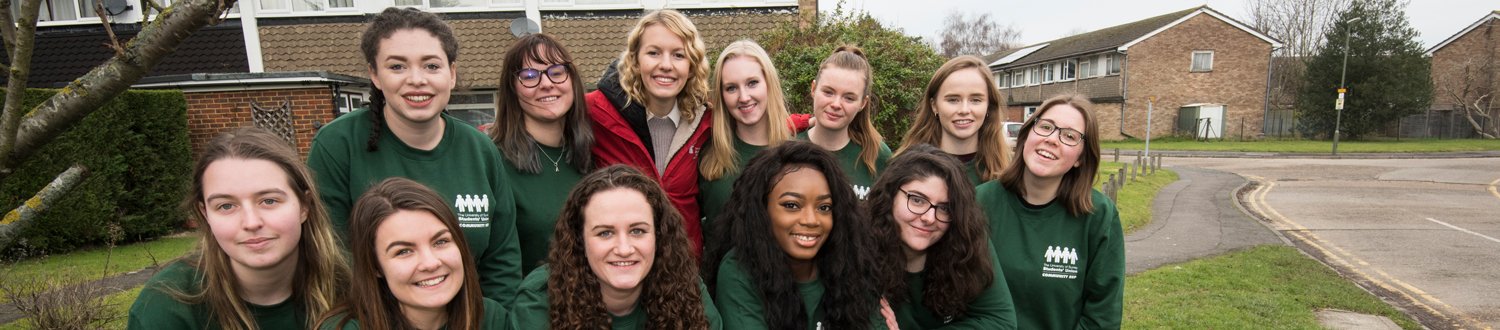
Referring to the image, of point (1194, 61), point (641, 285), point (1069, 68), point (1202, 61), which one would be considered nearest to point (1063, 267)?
point (641, 285)

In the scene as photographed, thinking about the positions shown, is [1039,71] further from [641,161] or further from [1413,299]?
[641,161]

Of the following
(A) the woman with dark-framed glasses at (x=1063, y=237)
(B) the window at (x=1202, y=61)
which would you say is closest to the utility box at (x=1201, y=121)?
(B) the window at (x=1202, y=61)

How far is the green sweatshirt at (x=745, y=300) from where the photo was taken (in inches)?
102

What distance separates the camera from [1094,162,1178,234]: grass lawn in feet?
38.8

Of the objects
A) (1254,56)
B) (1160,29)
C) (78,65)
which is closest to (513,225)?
(78,65)

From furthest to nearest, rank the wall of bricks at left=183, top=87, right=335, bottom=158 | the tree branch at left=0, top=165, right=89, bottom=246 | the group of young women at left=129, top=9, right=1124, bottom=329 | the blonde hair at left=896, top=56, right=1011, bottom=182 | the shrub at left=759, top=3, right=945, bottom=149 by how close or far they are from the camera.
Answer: the wall of bricks at left=183, top=87, right=335, bottom=158 → the shrub at left=759, top=3, right=945, bottom=149 → the blonde hair at left=896, top=56, right=1011, bottom=182 → the tree branch at left=0, top=165, right=89, bottom=246 → the group of young women at left=129, top=9, right=1124, bottom=329

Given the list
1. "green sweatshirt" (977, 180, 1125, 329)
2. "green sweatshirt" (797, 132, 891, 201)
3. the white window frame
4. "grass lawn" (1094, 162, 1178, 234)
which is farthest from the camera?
the white window frame

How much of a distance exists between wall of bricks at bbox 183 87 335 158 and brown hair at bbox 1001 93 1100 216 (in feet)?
34.4

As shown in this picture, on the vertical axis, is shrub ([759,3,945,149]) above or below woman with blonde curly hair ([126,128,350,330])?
above

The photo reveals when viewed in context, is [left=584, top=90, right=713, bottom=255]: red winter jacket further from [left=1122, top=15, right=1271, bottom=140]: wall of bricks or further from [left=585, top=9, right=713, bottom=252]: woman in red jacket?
[left=1122, top=15, right=1271, bottom=140]: wall of bricks

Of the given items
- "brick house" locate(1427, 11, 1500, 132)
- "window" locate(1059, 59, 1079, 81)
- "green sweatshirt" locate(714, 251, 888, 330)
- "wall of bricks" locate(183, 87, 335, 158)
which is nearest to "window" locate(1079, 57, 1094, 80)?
"window" locate(1059, 59, 1079, 81)

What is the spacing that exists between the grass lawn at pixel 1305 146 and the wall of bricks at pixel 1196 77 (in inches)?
57.5

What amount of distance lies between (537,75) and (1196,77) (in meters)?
41.8

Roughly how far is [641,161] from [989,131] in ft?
5.99
